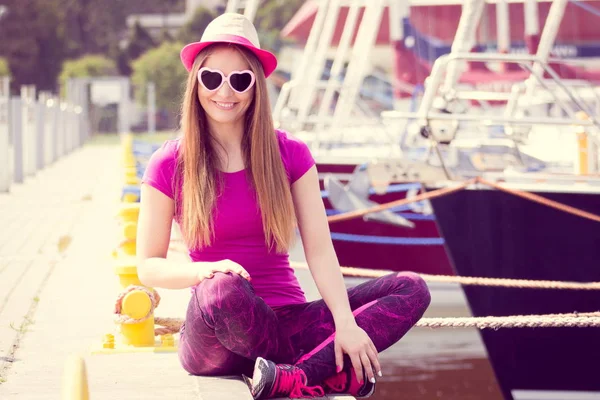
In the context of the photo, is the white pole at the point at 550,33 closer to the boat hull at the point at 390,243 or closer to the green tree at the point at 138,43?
the boat hull at the point at 390,243

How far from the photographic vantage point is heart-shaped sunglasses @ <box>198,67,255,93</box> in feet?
13.0

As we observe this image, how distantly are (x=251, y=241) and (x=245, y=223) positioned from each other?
7cm

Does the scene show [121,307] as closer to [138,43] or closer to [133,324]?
[133,324]

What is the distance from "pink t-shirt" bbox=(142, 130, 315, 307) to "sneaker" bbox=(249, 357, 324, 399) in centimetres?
29

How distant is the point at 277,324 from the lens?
13.1 feet

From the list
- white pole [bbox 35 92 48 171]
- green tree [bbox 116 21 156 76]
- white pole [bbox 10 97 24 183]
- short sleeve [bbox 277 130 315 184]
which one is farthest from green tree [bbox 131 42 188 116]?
short sleeve [bbox 277 130 315 184]

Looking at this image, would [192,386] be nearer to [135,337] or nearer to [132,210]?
[135,337]

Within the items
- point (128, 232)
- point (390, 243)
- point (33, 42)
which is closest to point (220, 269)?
point (128, 232)

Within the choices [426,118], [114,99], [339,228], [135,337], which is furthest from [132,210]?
[114,99]

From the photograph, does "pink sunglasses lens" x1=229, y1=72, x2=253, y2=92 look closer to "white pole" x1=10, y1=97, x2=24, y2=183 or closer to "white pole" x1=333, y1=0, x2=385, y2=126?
"white pole" x1=333, y1=0, x2=385, y2=126

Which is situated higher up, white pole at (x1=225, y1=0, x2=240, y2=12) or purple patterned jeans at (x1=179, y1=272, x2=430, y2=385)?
white pole at (x1=225, y1=0, x2=240, y2=12)

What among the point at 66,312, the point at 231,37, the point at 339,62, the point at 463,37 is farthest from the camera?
the point at 339,62

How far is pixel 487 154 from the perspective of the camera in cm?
998

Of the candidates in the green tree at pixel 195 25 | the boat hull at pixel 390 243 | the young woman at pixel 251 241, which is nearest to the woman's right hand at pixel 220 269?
the young woman at pixel 251 241
